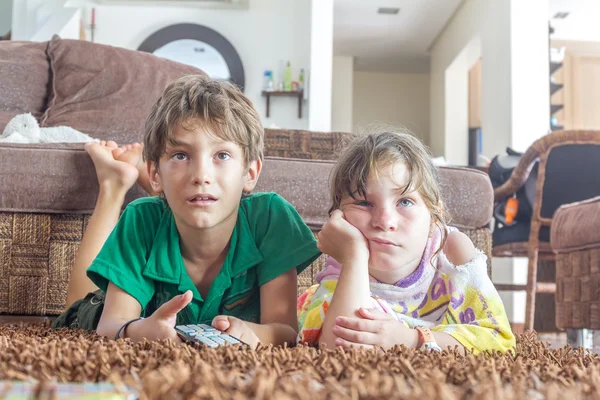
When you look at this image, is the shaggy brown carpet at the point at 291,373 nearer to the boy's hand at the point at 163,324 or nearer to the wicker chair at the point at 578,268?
the boy's hand at the point at 163,324

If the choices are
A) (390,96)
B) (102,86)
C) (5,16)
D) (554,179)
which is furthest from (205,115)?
(390,96)

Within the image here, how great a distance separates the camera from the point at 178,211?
93 cm

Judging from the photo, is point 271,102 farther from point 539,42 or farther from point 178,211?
point 178,211

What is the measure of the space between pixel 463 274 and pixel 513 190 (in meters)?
1.63

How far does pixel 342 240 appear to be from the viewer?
878 mm

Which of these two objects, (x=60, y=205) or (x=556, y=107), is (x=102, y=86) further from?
(x=556, y=107)

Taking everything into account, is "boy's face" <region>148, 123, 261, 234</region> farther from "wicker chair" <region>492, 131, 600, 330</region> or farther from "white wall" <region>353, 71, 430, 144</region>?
"white wall" <region>353, 71, 430, 144</region>

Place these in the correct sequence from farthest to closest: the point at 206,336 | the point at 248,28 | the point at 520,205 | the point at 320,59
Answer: the point at 248,28 < the point at 320,59 < the point at 520,205 < the point at 206,336

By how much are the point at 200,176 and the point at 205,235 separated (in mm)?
120

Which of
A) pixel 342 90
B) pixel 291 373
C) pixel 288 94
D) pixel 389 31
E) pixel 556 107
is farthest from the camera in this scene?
pixel 342 90

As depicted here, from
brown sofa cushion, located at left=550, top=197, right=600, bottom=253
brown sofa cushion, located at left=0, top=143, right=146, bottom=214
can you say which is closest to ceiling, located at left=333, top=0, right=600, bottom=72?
brown sofa cushion, located at left=550, top=197, right=600, bottom=253

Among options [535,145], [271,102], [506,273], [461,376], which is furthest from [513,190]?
[271,102]

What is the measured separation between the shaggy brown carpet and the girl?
13cm

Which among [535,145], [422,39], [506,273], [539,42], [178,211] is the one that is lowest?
[506,273]
